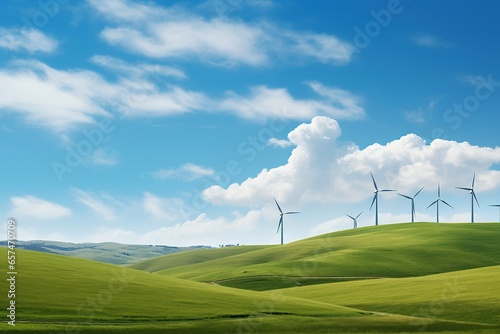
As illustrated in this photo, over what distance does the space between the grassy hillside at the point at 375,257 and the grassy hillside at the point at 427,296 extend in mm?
24802

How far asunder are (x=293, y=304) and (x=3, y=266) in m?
30.2

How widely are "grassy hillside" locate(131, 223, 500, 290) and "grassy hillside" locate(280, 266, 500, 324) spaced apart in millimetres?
24802

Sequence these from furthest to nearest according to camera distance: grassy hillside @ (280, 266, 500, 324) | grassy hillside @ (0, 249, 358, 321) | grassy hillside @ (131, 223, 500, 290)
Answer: grassy hillside @ (131, 223, 500, 290) < grassy hillside @ (280, 266, 500, 324) < grassy hillside @ (0, 249, 358, 321)

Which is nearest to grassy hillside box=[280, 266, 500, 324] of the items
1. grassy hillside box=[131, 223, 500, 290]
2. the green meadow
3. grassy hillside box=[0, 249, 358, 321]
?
the green meadow

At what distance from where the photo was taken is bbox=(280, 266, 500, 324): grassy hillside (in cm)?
5362

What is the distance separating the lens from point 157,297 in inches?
2089

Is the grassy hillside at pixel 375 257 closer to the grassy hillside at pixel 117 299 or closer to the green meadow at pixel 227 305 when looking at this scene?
→ the green meadow at pixel 227 305

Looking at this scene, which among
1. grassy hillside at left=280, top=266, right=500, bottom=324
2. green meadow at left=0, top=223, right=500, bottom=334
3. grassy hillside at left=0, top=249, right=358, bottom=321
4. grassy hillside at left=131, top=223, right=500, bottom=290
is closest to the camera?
green meadow at left=0, top=223, right=500, bottom=334

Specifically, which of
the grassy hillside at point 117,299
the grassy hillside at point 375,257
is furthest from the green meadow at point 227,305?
the grassy hillside at point 375,257

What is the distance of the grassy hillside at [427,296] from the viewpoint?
53.6 meters

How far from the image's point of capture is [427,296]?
62531 mm

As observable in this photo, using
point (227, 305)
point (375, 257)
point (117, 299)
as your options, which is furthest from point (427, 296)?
point (375, 257)

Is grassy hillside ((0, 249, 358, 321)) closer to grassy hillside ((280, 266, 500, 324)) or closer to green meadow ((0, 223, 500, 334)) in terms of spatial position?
green meadow ((0, 223, 500, 334))

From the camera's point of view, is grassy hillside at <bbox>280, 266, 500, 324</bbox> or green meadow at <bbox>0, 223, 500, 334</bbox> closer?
green meadow at <bbox>0, 223, 500, 334</bbox>
